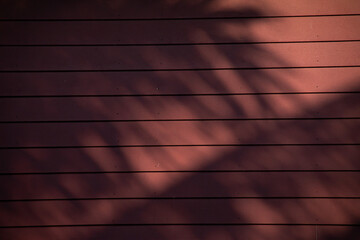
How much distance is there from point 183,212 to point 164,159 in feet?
1.24

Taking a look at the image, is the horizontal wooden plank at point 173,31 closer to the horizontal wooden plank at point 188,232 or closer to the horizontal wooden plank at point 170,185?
the horizontal wooden plank at point 170,185

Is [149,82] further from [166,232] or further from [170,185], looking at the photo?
[166,232]

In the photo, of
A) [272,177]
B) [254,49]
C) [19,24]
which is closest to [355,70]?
[254,49]

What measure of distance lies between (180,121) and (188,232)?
744mm

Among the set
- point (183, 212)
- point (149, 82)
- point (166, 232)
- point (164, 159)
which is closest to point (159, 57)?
point (149, 82)

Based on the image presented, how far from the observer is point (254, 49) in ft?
6.19

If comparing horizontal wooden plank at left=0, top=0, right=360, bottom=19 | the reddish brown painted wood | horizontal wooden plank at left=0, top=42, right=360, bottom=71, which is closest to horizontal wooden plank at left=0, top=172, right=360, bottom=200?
the reddish brown painted wood

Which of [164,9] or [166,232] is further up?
[164,9]

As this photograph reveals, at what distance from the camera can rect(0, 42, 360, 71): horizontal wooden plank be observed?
6.16 ft

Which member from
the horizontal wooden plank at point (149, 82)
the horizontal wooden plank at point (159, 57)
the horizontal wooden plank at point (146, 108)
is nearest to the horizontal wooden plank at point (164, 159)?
the horizontal wooden plank at point (146, 108)

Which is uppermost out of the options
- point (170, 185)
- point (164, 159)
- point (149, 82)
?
point (149, 82)

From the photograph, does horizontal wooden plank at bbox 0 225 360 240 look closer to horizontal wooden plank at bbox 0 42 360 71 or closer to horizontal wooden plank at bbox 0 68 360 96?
horizontal wooden plank at bbox 0 68 360 96

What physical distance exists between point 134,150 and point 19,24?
115 centimetres

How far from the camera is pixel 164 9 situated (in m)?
1.90
